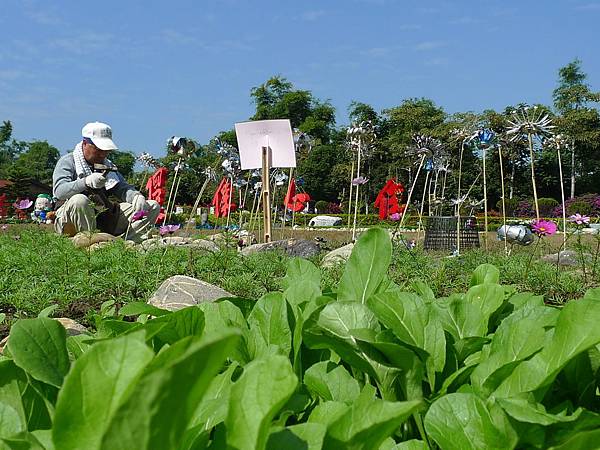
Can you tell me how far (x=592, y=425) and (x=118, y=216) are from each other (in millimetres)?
8082

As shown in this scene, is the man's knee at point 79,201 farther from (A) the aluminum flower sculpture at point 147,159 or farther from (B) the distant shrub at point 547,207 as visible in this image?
(B) the distant shrub at point 547,207

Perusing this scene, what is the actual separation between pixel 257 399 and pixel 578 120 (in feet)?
138

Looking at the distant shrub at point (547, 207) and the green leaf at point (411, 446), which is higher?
the green leaf at point (411, 446)

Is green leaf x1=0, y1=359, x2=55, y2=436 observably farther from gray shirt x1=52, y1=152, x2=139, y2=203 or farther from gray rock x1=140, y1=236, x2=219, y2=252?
gray shirt x1=52, y1=152, x2=139, y2=203

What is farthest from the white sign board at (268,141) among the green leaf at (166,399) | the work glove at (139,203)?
the green leaf at (166,399)

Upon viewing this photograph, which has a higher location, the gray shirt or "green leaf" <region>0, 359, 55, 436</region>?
the gray shirt

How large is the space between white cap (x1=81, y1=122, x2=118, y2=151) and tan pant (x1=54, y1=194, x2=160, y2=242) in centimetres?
62

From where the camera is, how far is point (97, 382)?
0.42 m

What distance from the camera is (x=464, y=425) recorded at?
1.97ft

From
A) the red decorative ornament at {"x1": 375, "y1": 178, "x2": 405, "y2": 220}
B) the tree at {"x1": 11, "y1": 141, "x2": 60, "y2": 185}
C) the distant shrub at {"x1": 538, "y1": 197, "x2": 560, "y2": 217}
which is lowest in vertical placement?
the distant shrub at {"x1": 538, "y1": 197, "x2": 560, "y2": 217}

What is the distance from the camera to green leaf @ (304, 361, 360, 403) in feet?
2.43

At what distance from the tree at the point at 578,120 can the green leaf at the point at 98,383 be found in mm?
38801

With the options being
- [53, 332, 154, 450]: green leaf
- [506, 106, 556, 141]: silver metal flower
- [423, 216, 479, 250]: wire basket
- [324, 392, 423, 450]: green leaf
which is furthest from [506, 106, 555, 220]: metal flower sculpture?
[53, 332, 154, 450]: green leaf

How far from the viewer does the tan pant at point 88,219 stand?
766cm
